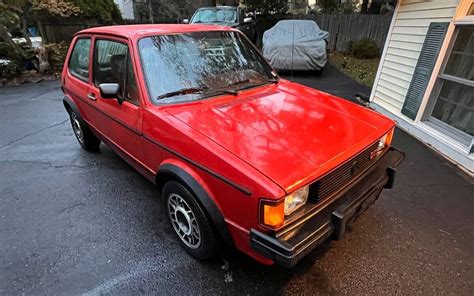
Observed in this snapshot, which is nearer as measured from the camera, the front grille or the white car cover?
the front grille

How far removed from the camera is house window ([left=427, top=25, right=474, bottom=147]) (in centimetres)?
389

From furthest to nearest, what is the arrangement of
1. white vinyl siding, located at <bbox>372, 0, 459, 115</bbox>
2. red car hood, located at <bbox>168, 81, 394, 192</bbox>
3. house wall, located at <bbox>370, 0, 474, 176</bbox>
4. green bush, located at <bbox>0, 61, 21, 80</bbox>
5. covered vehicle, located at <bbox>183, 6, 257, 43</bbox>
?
covered vehicle, located at <bbox>183, 6, 257, 43</bbox>
green bush, located at <bbox>0, 61, 21, 80</bbox>
white vinyl siding, located at <bbox>372, 0, 459, 115</bbox>
house wall, located at <bbox>370, 0, 474, 176</bbox>
red car hood, located at <bbox>168, 81, 394, 192</bbox>

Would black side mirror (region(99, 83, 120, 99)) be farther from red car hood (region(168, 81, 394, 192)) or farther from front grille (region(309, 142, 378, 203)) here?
front grille (region(309, 142, 378, 203))

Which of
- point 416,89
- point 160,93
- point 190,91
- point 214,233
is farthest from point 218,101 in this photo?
point 416,89

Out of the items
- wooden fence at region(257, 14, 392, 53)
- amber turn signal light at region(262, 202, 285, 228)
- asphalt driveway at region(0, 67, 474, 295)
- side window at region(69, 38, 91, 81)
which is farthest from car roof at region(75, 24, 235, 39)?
wooden fence at region(257, 14, 392, 53)

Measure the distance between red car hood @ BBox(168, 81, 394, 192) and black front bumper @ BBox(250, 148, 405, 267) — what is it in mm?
290

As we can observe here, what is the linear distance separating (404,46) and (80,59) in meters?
5.38

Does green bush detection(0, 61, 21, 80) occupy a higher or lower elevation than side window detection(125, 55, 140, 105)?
lower

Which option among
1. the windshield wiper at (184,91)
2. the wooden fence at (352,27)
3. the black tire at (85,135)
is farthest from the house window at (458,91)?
the wooden fence at (352,27)

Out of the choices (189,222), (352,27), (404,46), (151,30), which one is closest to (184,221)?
(189,222)

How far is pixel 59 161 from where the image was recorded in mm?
3955

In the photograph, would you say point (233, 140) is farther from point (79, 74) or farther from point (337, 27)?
point (337, 27)

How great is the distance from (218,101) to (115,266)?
1.60 metres

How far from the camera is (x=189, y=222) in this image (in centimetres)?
221
